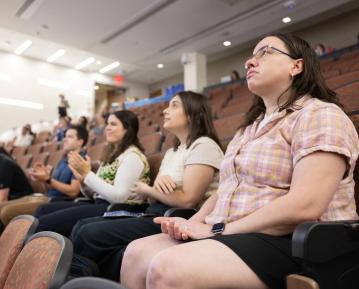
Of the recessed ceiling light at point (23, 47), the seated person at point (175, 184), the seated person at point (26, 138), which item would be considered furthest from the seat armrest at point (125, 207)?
the recessed ceiling light at point (23, 47)

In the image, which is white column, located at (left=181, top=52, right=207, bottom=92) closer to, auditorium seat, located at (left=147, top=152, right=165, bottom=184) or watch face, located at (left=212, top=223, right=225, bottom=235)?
auditorium seat, located at (left=147, top=152, right=165, bottom=184)

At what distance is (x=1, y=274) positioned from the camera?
700 millimetres

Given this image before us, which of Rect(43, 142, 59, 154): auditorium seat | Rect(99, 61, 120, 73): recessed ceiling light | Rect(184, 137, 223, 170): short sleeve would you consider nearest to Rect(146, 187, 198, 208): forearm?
Rect(184, 137, 223, 170): short sleeve

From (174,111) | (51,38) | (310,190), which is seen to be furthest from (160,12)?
(310,190)

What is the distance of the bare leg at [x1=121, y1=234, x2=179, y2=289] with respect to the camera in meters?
0.69

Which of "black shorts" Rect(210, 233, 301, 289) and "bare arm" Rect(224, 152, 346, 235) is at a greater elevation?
"bare arm" Rect(224, 152, 346, 235)

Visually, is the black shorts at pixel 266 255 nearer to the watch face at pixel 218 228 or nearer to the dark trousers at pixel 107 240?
the watch face at pixel 218 228

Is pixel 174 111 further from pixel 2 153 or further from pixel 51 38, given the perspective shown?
pixel 51 38

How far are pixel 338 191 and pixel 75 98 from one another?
23.5 feet

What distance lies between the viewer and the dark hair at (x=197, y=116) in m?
1.16

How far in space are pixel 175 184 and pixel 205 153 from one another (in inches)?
5.2

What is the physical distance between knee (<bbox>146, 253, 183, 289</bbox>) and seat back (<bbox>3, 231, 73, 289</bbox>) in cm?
14

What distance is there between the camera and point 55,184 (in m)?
1.62

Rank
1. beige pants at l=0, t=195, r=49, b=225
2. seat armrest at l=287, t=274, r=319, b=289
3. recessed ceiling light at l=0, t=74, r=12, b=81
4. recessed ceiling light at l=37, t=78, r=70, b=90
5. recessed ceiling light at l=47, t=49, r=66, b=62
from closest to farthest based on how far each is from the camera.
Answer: seat armrest at l=287, t=274, r=319, b=289 < beige pants at l=0, t=195, r=49, b=225 < recessed ceiling light at l=47, t=49, r=66, b=62 < recessed ceiling light at l=0, t=74, r=12, b=81 < recessed ceiling light at l=37, t=78, r=70, b=90
